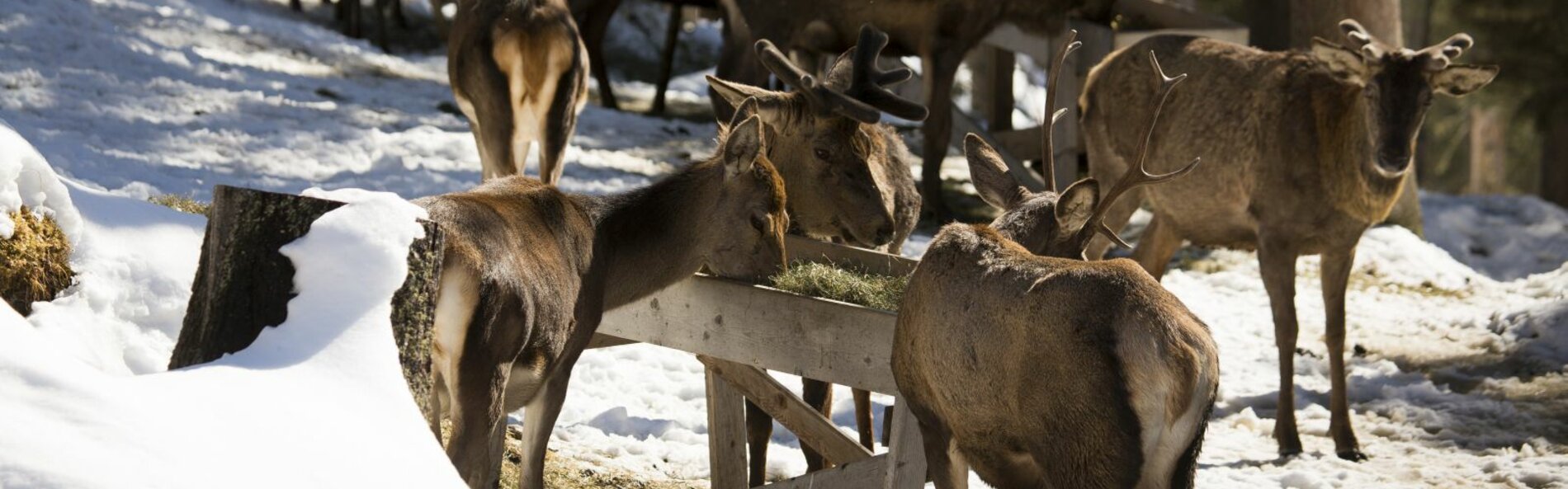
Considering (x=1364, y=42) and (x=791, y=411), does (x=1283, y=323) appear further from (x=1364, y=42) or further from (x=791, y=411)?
(x=791, y=411)

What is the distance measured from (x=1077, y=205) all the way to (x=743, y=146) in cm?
141

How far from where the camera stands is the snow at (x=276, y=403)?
3.38m

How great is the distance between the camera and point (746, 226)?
256 inches

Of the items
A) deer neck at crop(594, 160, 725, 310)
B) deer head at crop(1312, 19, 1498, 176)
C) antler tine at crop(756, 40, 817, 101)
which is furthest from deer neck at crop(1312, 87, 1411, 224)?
deer neck at crop(594, 160, 725, 310)

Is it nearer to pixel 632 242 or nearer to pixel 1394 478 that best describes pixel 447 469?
pixel 632 242

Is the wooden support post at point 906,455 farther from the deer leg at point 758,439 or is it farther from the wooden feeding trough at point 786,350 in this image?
A: the deer leg at point 758,439

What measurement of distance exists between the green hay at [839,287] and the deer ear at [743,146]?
1.46ft

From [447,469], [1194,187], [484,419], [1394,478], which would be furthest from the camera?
[1194,187]

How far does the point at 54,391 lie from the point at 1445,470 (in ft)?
22.5

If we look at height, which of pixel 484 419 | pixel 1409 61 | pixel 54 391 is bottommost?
pixel 484 419

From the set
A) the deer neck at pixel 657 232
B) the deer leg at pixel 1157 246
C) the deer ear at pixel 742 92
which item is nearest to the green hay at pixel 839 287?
the deer neck at pixel 657 232

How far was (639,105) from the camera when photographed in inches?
688

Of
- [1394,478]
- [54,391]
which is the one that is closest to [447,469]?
[54,391]

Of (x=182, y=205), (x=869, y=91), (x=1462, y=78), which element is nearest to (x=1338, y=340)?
(x=1462, y=78)
